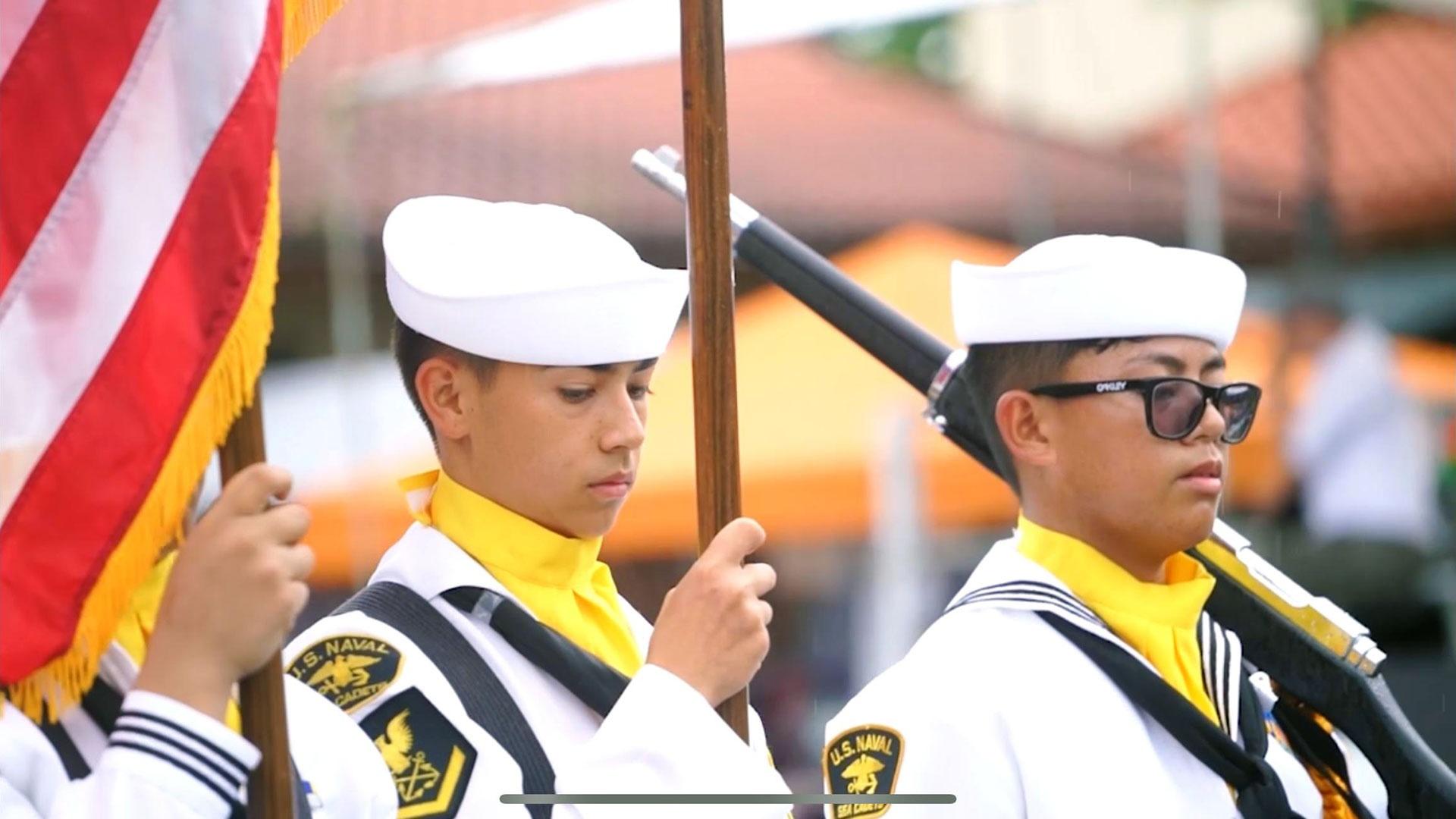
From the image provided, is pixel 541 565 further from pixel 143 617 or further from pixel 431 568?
pixel 143 617

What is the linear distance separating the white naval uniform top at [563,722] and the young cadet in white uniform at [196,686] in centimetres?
42

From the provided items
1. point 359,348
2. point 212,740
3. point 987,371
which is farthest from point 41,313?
point 359,348

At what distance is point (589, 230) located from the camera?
10.0 ft

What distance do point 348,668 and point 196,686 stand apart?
0.61 m

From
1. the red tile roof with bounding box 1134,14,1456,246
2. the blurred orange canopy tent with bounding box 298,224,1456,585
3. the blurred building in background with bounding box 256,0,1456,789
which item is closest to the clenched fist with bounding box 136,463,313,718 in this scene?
the blurred building in background with bounding box 256,0,1456,789

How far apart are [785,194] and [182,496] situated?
8.14 m

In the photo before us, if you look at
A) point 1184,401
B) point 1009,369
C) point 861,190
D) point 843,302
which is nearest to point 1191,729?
point 1184,401

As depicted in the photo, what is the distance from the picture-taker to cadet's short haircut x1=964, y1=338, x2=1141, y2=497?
3.39 m

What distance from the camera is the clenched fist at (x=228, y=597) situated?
229 cm

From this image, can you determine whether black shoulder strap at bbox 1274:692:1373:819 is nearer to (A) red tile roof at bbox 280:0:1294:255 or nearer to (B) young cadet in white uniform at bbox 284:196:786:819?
(B) young cadet in white uniform at bbox 284:196:786:819

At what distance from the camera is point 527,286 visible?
295cm

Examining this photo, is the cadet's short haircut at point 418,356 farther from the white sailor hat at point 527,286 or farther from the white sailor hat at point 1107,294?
the white sailor hat at point 1107,294

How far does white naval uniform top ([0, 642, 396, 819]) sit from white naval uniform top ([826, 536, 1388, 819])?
1.01 meters

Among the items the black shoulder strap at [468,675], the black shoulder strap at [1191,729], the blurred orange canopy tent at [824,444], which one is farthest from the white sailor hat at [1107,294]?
the blurred orange canopy tent at [824,444]
